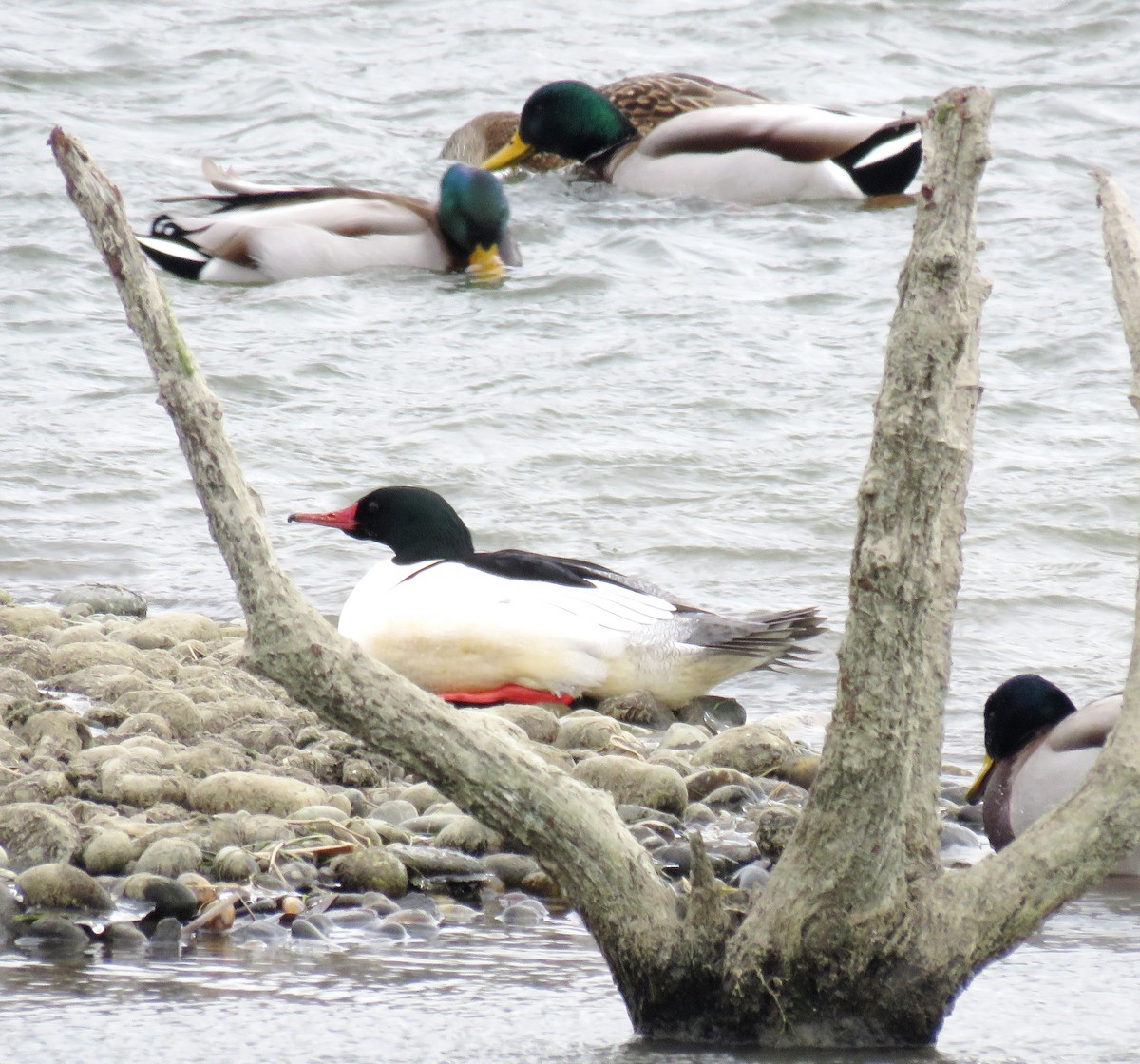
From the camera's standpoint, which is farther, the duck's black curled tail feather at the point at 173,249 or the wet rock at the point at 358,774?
the duck's black curled tail feather at the point at 173,249

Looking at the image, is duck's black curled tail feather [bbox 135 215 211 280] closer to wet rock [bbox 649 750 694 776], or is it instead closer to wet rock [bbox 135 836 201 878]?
wet rock [bbox 649 750 694 776]

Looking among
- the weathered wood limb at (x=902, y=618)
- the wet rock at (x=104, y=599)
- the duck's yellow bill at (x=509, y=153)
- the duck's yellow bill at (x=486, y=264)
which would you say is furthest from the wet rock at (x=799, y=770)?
the duck's yellow bill at (x=509, y=153)

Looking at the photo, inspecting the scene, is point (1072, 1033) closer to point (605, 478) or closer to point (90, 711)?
point (90, 711)

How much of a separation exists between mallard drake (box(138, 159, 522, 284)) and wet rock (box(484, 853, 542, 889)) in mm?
8964

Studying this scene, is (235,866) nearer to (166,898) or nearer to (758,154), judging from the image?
(166,898)

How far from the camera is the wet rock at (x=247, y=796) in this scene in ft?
14.1

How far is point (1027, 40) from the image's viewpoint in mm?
17219

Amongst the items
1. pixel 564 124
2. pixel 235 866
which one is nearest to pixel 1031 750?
pixel 235 866

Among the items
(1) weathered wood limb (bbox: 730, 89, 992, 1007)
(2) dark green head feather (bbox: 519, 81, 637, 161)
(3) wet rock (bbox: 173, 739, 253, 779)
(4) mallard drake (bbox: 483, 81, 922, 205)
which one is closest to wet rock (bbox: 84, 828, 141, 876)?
(3) wet rock (bbox: 173, 739, 253, 779)

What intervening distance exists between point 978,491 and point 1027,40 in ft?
31.8

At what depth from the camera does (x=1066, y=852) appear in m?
2.66

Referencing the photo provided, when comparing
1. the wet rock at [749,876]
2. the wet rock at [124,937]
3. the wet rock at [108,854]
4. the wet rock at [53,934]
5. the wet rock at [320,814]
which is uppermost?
the wet rock at [53,934]

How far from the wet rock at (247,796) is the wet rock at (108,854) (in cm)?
44

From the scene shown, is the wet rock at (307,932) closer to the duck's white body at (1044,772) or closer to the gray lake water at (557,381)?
the gray lake water at (557,381)
